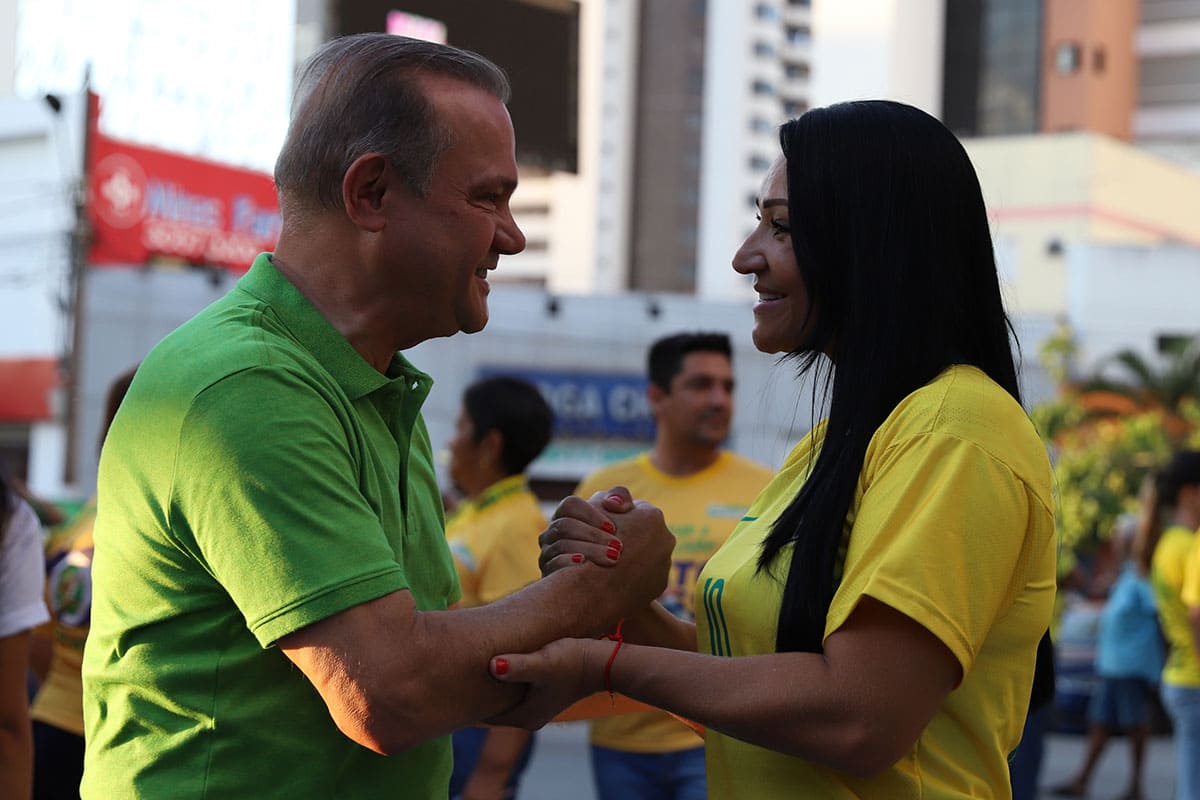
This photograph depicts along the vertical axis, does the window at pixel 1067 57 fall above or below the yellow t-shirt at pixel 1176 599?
above

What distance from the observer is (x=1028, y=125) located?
6512cm

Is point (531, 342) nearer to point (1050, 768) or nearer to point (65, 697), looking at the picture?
point (1050, 768)

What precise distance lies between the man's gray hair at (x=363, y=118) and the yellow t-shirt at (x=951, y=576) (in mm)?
781

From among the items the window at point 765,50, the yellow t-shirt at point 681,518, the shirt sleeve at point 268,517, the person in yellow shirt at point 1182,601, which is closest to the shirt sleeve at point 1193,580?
the person in yellow shirt at point 1182,601

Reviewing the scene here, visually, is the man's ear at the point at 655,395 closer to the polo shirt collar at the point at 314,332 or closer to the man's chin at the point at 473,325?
the man's chin at the point at 473,325

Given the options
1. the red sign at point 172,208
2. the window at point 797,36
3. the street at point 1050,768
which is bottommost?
the street at point 1050,768

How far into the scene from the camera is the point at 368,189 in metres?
2.16

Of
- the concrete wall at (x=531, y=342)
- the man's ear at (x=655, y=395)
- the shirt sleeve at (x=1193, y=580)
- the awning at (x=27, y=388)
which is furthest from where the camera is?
the awning at (x=27, y=388)

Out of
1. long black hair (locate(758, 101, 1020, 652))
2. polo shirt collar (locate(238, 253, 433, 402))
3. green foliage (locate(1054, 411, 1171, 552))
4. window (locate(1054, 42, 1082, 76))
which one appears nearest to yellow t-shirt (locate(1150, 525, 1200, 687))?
long black hair (locate(758, 101, 1020, 652))

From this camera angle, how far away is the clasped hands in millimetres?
2072

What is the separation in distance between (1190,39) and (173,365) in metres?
70.9

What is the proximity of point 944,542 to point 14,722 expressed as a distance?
233cm

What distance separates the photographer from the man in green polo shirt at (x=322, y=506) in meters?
1.90

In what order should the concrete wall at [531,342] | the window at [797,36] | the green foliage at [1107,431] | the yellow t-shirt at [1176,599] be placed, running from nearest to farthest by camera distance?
the yellow t-shirt at [1176,599] < the green foliage at [1107,431] < the concrete wall at [531,342] < the window at [797,36]
